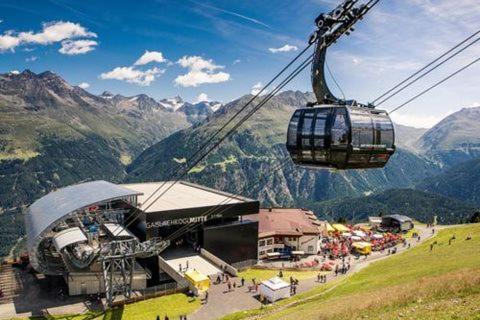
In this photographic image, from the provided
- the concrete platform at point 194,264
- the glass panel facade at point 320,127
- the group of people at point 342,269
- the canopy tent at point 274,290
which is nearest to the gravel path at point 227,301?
the canopy tent at point 274,290

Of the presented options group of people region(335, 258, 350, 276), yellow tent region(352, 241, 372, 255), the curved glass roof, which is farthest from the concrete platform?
yellow tent region(352, 241, 372, 255)

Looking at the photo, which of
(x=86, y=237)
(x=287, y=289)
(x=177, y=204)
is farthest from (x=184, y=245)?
(x=287, y=289)

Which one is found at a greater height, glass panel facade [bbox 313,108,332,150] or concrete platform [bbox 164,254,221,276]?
glass panel facade [bbox 313,108,332,150]

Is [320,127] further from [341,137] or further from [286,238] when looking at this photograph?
[286,238]

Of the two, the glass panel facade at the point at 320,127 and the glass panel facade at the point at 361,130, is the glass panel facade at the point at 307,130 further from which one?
the glass panel facade at the point at 361,130

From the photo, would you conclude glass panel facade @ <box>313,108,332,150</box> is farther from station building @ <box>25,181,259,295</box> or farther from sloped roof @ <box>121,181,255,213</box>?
sloped roof @ <box>121,181,255,213</box>

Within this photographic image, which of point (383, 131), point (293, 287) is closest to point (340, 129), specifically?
point (383, 131)
